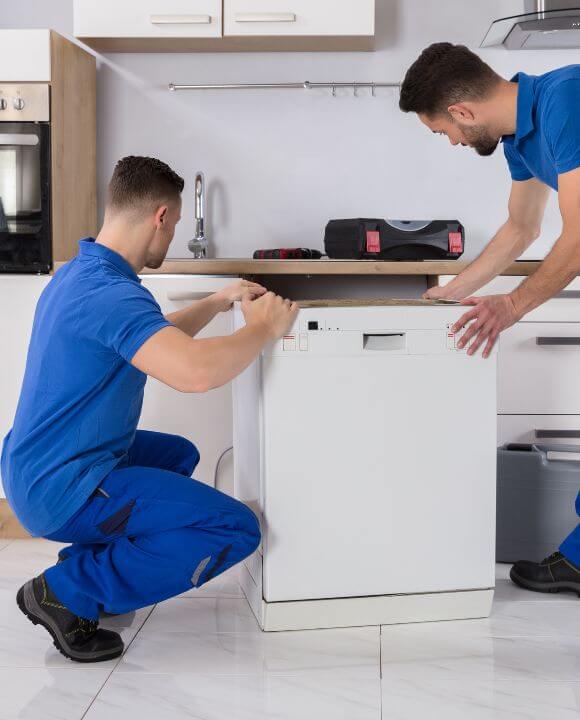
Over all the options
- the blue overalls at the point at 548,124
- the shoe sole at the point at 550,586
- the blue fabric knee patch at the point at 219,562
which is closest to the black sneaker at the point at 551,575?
the shoe sole at the point at 550,586

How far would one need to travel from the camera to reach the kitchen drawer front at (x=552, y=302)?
9.29 feet

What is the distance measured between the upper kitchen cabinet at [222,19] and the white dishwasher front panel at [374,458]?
57.5 inches

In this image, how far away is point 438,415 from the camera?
7.11ft

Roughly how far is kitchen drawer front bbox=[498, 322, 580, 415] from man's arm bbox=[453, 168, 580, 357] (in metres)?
0.68

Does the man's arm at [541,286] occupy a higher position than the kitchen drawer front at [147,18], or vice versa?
the kitchen drawer front at [147,18]

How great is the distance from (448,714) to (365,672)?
24cm

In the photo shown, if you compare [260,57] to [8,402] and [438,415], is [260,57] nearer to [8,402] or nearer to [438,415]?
[8,402]

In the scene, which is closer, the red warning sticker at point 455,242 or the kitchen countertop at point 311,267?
the kitchen countertop at point 311,267

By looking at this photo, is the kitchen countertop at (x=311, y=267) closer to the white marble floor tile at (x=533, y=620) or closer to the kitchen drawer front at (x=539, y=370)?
the kitchen drawer front at (x=539, y=370)

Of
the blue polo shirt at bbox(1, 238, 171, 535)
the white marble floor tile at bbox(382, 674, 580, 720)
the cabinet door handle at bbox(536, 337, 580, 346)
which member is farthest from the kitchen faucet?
the white marble floor tile at bbox(382, 674, 580, 720)

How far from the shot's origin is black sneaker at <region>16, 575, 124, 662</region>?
2.01m

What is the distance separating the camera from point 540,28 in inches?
122

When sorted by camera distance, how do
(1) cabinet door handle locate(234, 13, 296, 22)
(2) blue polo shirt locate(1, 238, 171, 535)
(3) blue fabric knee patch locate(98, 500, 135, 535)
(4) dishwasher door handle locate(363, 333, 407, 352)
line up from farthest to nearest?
(1) cabinet door handle locate(234, 13, 296, 22)
(4) dishwasher door handle locate(363, 333, 407, 352)
(3) blue fabric knee patch locate(98, 500, 135, 535)
(2) blue polo shirt locate(1, 238, 171, 535)

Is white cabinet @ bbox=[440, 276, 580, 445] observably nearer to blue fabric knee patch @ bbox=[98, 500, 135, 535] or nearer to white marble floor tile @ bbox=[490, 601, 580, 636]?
white marble floor tile @ bbox=[490, 601, 580, 636]
